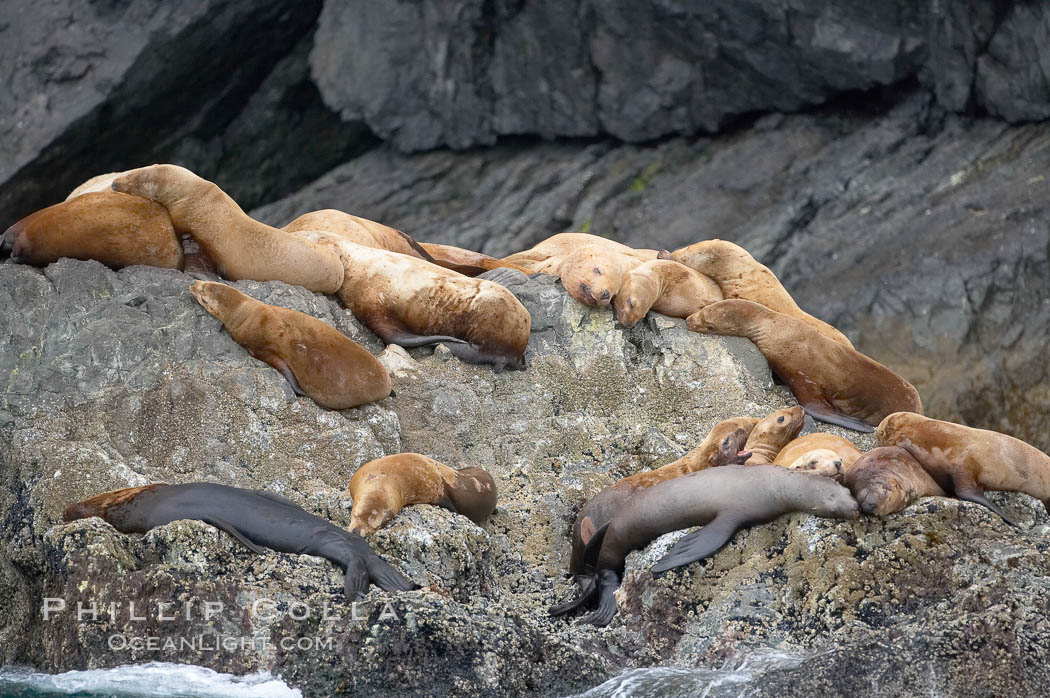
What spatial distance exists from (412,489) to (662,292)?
2.78 metres

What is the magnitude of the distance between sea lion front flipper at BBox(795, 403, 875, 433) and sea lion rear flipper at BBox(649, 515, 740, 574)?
2047 millimetres

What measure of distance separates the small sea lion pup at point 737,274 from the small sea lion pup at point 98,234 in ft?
11.0

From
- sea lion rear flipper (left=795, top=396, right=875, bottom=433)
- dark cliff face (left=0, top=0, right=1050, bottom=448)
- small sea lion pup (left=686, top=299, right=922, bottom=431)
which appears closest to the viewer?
sea lion rear flipper (left=795, top=396, right=875, bottom=433)

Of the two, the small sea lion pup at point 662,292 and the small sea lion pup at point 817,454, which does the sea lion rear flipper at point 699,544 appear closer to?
the small sea lion pup at point 817,454

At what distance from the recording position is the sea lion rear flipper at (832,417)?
24.1 ft

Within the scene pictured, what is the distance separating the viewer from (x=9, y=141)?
1484 centimetres

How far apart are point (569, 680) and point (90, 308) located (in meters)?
3.21

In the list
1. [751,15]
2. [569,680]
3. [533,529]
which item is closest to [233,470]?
[533,529]

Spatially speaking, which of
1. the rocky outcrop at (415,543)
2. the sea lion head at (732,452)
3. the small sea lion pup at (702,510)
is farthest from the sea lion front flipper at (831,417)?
the small sea lion pup at (702,510)

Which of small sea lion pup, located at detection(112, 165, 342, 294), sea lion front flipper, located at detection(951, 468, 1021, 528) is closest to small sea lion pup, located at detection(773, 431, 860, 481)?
sea lion front flipper, located at detection(951, 468, 1021, 528)

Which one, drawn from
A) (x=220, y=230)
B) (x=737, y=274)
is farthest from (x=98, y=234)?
(x=737, y=274)

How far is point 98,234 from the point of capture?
6824 millimetres

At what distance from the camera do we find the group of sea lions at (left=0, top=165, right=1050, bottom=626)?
5457mm

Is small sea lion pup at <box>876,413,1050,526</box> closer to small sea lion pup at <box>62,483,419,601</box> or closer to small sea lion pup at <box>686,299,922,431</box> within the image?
small sea lion pup at <box>686,299,922,431</box>
